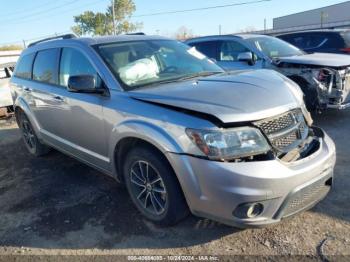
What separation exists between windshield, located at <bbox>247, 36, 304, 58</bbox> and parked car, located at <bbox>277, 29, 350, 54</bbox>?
6.78 feet

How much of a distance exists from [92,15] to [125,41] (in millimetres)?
58117

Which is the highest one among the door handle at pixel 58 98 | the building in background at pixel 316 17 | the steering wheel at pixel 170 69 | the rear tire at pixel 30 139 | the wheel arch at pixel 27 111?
the building in background at pixel 316 17

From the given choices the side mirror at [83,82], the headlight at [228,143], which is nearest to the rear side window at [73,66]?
the side mirror at [83,82]

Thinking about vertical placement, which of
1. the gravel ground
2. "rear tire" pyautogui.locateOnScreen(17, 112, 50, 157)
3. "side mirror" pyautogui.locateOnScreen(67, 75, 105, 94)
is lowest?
the gravel ground

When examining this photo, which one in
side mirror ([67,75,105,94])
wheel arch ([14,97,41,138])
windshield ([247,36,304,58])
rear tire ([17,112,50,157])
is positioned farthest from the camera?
windshield ([247,36,304,58])

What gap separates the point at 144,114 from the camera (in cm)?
310

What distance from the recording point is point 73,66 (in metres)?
4.14

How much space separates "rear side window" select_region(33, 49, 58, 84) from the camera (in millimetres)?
4574

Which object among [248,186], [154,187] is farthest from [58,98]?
[248,186]

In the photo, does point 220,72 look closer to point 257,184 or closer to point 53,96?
point 257,184

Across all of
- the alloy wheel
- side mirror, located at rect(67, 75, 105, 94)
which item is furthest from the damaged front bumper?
side mirror, located at rect(67, 75, 105, 94)

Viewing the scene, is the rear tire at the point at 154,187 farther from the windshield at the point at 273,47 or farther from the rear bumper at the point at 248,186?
the windshield at the point at 273,47

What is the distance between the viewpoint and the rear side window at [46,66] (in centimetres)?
457

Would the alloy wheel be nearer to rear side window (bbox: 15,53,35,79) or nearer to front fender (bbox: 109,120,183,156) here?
front fender (bbox: 109,120,183,156)
